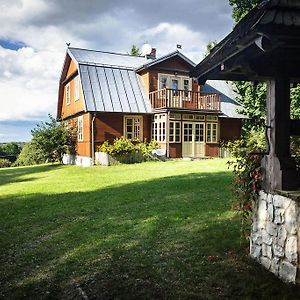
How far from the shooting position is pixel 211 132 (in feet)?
66.7

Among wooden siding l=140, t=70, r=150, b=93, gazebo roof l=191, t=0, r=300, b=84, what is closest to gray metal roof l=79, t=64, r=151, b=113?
wooden siding l=140, t=70, r=150, b=93

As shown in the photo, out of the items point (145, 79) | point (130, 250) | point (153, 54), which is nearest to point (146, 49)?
point (153, 54)

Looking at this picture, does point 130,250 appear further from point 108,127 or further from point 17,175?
point 108,127

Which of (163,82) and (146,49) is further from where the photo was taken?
(146,49)

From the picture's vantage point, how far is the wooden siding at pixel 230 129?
2112cm

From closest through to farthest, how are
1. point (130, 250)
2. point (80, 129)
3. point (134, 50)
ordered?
1. point (130, 250)
2. point (80, 129)
3. point (134, 50)

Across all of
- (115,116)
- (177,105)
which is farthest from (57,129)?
(177,105)

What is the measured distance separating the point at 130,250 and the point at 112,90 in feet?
50.6

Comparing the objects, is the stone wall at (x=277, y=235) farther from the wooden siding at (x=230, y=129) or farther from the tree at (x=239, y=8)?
the wooden siding at (x=230, y=129)

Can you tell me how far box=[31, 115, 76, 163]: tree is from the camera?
66.1ft

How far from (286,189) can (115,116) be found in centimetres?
1583

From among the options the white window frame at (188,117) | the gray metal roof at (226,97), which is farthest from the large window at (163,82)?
the gray metal roof at (226,97)

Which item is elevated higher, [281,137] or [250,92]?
[250,92]

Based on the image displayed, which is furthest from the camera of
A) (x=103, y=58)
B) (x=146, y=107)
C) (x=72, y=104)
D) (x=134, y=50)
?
(x=134, y=50)
